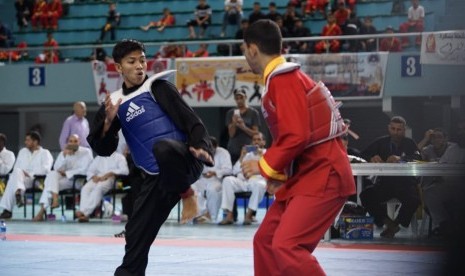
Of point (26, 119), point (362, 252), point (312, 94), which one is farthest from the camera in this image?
point (26, 119)

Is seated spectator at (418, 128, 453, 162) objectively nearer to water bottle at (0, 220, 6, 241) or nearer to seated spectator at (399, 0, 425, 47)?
water bottle at (0, 220, 6, 241)

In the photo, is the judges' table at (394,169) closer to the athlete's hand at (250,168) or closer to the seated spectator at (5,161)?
the athlete's hand at (250,168)

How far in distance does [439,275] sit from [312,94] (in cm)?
264

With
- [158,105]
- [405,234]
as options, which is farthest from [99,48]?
[158,105]

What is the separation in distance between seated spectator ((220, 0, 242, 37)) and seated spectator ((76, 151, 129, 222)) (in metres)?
8.91

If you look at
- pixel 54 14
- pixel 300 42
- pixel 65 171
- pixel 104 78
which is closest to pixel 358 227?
pixel 65 171

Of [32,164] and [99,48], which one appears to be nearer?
A: [32,164]

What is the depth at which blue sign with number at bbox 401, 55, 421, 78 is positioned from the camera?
18.9m

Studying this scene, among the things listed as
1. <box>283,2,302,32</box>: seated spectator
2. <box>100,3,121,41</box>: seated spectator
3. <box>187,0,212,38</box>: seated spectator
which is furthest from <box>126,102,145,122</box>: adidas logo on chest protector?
<box>100,3,121,41</box>: seated spectator

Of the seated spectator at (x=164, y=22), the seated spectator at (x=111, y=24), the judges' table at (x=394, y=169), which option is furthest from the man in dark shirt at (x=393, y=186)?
the seated spectator at (x=111, y=24)

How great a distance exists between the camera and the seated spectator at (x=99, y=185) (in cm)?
1545

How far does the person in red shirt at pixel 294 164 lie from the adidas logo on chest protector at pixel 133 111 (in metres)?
1.15

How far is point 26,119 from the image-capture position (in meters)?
25.8

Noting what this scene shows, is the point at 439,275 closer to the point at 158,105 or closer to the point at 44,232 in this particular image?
the point at 158,105
